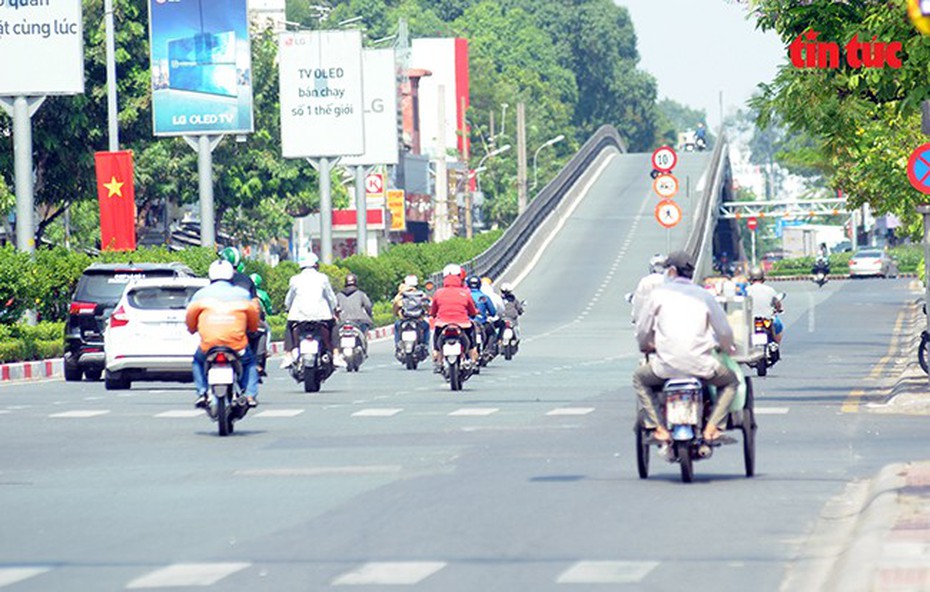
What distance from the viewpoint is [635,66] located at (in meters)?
199

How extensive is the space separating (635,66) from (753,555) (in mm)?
189220

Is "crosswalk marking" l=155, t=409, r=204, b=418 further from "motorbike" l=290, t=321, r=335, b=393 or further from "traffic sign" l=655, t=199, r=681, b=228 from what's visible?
"traffic sign" l=655, t=199, r=681, b=228

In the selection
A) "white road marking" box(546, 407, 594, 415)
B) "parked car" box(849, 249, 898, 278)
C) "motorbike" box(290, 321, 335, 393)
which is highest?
"motorbike" box(290, 321, 335, 393)

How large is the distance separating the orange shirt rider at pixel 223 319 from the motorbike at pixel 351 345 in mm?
14434

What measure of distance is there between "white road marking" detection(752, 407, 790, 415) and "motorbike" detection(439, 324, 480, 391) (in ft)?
19.7

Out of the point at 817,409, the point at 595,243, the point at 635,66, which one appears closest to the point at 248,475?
the point at 817,409

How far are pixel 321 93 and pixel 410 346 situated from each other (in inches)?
730

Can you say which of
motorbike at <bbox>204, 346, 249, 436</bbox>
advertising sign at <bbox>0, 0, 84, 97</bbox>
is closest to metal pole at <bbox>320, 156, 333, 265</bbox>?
advertising sign at <bbox>0, 0, 84, 97</bbox>

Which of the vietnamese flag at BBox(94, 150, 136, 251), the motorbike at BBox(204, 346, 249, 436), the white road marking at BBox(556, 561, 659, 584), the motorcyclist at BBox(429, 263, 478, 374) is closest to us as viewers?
the white road marking at BBox(556, 561, 659, 584)

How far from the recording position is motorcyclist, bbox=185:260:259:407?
840 inches

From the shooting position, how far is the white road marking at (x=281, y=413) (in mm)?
24531

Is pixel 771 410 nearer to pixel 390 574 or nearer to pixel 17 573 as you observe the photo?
pixel 390 574

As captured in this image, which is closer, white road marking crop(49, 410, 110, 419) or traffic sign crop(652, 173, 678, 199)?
white road marking crop(49, 410, 110, 419)

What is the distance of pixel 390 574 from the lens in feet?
36.4
